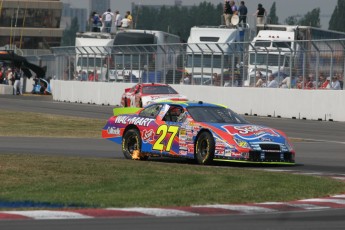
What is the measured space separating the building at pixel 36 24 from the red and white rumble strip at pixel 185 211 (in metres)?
120

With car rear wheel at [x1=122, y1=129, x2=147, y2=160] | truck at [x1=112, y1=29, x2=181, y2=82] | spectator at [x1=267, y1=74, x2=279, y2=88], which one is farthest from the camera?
truck at [x1=112, y1=29, x2=181, y2=82]

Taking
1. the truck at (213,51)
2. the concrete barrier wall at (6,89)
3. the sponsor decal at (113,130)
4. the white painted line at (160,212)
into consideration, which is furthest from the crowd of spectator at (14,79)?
the white painted line at (160,212)

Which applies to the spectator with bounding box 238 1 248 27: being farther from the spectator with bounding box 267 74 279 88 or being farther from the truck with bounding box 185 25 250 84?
the spectator with bounding box 267 74 279 88

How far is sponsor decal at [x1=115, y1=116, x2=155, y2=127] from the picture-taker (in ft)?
65.6

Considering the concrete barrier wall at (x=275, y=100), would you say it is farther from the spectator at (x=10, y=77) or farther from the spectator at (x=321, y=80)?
the spectator at (x=10, y=77)

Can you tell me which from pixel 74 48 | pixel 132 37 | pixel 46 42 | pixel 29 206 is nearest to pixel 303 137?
pixel 29 206

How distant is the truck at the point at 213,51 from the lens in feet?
143

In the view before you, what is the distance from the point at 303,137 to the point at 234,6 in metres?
25.7

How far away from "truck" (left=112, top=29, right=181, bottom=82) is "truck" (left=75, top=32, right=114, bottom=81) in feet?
2.43

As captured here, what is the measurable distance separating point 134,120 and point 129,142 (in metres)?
0.42

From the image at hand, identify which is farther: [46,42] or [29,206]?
[46,42]

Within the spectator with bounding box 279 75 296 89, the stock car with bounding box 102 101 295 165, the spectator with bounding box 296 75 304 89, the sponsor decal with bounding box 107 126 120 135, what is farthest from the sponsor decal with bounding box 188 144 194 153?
the spectator with bounding box 279 75 296 89

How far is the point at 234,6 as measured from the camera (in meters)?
53.7

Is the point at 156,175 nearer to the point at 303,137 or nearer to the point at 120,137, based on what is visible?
the point at 120,137
